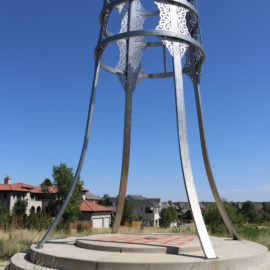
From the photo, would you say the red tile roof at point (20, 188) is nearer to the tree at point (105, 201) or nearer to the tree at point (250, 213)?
the tree at point (105, 201)

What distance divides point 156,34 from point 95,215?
37.9 meters

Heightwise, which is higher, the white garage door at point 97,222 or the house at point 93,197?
the house at point 93,197

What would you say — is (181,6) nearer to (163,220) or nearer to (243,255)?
(243,255)

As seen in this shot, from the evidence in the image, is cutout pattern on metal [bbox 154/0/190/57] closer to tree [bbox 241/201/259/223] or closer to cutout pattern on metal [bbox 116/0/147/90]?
cutout pattern on metal [bbox 116/0/147/90]

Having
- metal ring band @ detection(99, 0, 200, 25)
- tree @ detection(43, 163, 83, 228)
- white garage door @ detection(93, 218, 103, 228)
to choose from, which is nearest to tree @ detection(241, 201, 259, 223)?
white garage door @ detection(93, 218, 103, 228)

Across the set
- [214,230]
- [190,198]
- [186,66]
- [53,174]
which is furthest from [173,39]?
[53,174]

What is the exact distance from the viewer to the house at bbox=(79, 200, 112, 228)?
41487 millimetres

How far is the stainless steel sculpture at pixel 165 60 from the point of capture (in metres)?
6.66

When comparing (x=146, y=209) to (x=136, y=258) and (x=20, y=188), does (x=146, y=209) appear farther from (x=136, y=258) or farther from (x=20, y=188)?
(x=136, y=258)

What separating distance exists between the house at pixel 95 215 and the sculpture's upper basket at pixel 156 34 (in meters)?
32.5

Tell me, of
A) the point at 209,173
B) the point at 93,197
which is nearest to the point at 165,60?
the point at 209,173

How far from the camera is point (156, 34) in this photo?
7.62 metres

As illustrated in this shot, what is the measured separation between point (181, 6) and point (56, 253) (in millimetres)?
6612

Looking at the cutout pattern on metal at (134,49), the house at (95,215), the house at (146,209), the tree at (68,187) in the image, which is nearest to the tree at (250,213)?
the house at (146,209)
